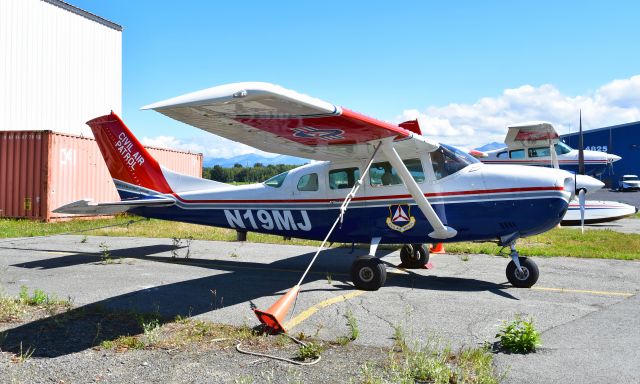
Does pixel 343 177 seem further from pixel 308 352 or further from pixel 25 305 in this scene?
pixel 25 305

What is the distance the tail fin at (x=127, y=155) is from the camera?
1015 centimetres

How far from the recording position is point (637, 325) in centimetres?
550

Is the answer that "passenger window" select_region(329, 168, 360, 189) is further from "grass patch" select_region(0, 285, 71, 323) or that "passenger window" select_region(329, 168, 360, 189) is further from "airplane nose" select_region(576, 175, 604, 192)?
"airplane nose" select_region(576, 175, 604, 192)

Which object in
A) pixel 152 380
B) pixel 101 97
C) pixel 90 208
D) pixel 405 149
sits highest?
pixel 101 97

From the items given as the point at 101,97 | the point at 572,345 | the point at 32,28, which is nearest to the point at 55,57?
the point at 32,28

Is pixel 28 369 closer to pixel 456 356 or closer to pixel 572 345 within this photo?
pixel 456 356

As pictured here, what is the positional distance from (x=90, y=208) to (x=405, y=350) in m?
6.64

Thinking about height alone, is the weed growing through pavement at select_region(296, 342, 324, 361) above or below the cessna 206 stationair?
below

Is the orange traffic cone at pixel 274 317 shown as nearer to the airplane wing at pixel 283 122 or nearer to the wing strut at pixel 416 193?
the airplane wing at pixel 283 122

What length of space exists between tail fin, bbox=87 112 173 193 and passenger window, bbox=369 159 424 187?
4.38 meters

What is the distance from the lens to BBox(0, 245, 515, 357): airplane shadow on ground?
4.91 m

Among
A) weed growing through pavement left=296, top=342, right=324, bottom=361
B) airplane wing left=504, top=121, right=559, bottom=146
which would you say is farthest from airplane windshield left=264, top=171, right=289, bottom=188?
airplane wing left=504, top=121, right=559, bottom=146

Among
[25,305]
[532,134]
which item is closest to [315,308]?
[25,305]

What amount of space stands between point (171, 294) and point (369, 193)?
3.50 metres
